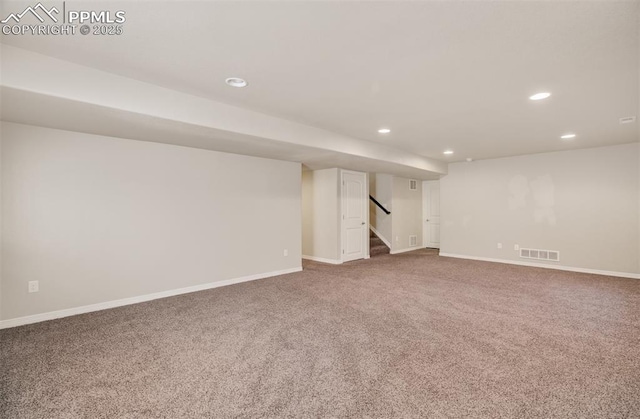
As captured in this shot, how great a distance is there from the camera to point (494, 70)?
7.98 ft

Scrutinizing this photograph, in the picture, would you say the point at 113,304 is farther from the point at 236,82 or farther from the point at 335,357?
the point at 236,82

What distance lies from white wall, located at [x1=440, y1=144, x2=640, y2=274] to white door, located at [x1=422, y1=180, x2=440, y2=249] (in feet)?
3.65

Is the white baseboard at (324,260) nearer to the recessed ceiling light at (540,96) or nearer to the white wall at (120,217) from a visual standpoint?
the white wall at (120,217)

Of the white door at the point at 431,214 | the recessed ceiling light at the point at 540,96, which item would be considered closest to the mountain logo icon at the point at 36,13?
the recessed ceiling light at the point at 540,96

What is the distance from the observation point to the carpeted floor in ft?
5.91

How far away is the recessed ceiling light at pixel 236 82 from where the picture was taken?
263 cm

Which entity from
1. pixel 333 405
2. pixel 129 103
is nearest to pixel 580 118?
pixel 333 405

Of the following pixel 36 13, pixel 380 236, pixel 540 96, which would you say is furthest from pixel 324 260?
pixel 36 13

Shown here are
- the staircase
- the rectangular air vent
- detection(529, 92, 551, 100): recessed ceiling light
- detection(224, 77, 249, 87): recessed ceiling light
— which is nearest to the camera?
detection(224, 77, 249, 87): recessed ceiling light

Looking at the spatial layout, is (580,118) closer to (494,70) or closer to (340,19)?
(494,70)

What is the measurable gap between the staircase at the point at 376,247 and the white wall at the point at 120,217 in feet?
10.0

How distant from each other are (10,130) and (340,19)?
11.5 ft

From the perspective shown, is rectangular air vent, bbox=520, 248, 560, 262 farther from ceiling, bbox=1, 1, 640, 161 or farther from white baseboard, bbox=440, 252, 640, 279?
ceiling, bbox=1, 1, 640, 161

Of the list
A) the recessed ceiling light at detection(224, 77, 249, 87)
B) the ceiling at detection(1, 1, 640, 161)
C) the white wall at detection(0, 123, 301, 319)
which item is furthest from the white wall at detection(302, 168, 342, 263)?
the recessed ceiling light at detection(224, 77, 249, 87)
